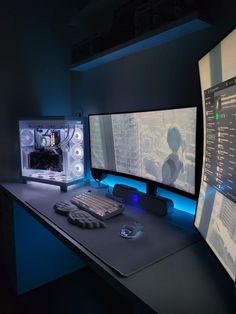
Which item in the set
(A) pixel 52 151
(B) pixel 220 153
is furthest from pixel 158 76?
(A) pixel 52 151

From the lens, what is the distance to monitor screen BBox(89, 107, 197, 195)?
3.78 feet

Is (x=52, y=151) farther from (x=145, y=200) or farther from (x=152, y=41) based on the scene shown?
(x=152, y=41)

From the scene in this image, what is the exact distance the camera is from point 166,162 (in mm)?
1271

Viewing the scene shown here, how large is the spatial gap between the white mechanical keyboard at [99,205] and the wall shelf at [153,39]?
0.85 meters

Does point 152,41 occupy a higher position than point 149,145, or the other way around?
point 152,41

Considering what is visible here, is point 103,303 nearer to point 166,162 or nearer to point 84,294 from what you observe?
point 84,294

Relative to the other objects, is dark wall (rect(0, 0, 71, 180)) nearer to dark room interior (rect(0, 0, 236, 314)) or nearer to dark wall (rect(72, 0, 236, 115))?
dark room interior (rect(0, 0, 236, 314))

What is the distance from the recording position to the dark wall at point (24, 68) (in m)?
1.92

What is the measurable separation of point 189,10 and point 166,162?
2.26 ft

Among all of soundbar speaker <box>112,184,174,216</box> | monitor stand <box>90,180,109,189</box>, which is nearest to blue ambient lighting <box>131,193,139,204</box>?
soundbar speaker <box>112,184,174,216</box>

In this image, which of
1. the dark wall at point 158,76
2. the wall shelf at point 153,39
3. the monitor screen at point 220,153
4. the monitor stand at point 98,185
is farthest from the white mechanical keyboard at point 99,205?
the wall shelf at point 153,39

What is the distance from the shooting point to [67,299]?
65.7 inches

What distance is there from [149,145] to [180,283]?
760mm

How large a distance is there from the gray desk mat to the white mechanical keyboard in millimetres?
30
